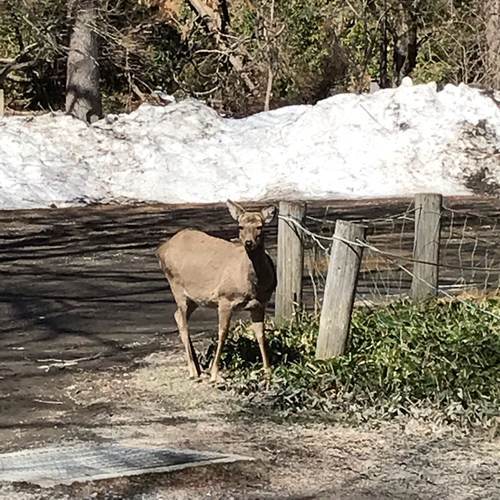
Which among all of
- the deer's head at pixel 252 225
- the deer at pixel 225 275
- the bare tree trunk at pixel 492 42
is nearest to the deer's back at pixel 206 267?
the deer at pixel 225 275

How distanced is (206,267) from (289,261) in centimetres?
117

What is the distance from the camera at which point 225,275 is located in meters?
7.47

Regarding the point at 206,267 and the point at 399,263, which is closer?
the point at 206,267

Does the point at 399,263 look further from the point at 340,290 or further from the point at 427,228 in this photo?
the point at 340,290

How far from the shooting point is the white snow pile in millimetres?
20781

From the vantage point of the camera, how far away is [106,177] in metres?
21.5

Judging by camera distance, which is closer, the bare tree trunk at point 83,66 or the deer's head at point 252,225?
the deer's head at point 252,225

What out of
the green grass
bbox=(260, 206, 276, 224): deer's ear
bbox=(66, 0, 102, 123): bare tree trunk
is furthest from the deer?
bbox=(66, 0, 102, 123): bare tree trunk

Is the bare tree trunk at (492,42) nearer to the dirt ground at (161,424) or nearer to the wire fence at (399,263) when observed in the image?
the wire fence at (399,263)

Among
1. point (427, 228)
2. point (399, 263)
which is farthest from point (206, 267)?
point (399, 263)

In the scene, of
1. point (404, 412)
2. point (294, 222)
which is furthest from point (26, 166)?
point (404, 412)

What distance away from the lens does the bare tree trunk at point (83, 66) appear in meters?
24.2

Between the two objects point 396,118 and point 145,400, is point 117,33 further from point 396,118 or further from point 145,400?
point 145,400

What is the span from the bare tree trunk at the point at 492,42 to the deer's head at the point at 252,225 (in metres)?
19.1
